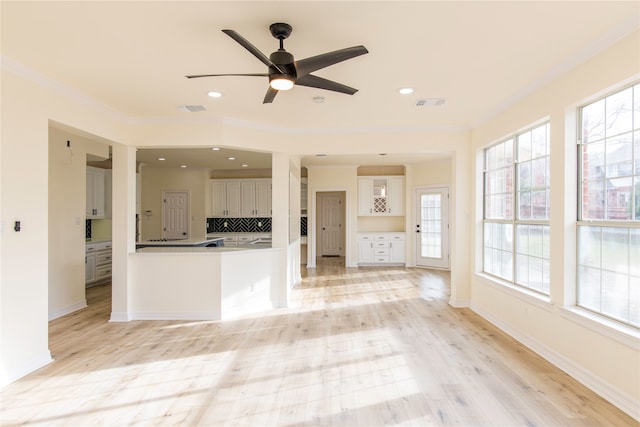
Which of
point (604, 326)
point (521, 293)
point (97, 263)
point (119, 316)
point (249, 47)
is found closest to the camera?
point (249, 47)

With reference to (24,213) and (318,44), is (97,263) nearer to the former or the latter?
(24,213)

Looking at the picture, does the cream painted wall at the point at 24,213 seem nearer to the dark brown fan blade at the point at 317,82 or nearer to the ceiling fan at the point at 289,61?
the ceiling fan at the point at 289,61

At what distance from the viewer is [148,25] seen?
2.24 meters

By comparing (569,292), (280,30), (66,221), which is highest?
(280,30)

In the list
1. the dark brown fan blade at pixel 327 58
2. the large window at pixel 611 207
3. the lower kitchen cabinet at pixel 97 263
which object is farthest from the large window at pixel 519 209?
the lower kitchen cabinet at pixel 97 263

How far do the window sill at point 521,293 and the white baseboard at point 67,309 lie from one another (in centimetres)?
549

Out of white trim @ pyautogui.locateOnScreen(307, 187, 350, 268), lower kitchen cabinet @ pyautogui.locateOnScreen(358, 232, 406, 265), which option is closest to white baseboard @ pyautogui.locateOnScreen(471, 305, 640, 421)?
lower kitchen cabinet @ pyautogui.locateOnScreen(358, 232, 406, 265)

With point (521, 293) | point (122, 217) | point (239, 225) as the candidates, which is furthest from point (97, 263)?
point (521, 293)

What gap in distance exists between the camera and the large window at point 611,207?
238cm

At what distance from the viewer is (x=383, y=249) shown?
852 cm

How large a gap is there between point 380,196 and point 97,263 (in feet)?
20.2

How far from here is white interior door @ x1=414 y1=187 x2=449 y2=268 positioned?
801cm

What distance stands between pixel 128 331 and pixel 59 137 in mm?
2785

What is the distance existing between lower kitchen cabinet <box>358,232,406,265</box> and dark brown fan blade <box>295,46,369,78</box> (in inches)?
259
